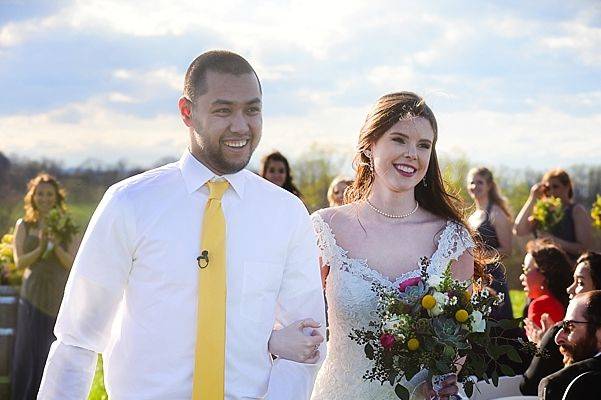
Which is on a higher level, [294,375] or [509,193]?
[509,193]

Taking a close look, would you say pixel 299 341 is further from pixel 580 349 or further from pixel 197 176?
pixel 580 349

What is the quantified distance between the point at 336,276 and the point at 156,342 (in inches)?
47.7

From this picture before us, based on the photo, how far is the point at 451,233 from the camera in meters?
3.79

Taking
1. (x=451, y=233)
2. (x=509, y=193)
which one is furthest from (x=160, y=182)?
(x=509, y=193)

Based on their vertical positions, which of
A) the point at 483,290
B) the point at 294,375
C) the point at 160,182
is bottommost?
Result: the point at 294,375

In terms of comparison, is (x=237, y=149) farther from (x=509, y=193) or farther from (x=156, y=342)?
(x=509, y=193)

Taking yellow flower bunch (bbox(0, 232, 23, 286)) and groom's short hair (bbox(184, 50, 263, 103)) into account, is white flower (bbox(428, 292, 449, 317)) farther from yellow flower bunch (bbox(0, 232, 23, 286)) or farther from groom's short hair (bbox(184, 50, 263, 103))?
yellow flower bunch (bbox(0, 232, 23, 286))

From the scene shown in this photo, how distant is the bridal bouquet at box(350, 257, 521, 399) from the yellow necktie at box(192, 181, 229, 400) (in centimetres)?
65

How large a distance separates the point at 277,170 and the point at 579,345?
372 cm

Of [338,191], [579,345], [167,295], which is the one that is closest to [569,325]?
[579,345]

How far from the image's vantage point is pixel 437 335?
122 inches

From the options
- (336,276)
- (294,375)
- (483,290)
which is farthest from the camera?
(336,276)

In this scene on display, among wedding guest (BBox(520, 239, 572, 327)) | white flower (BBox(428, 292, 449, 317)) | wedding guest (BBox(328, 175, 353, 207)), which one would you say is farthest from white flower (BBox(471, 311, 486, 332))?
wedding guest (BBox(328, 175, 353, 207))

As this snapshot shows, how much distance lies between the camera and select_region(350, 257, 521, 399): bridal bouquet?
3.09 m
